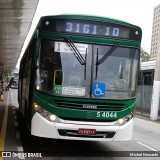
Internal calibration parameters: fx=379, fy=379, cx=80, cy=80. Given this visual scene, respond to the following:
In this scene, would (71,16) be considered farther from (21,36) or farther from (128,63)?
(21,36)

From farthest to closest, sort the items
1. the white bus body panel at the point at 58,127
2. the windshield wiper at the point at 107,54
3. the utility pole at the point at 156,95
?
1. the utility pole at the point at 156,95
2. the windshield wiper at the point at 107,54
3. the white bus body panel at the point at 58,127

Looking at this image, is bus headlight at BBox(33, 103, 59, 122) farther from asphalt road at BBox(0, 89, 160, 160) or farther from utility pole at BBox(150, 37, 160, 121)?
utility pole at BBox(150, 37, 160, 121)

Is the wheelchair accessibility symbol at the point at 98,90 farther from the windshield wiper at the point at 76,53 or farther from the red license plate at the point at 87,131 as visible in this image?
the red license plate at the point at 87,131

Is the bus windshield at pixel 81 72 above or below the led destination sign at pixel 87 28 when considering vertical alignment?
below

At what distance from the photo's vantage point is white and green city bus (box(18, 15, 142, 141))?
796cm

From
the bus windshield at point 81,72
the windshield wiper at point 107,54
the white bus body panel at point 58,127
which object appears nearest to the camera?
the white bus body panel at point 58,127

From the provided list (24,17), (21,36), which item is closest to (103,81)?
(24,17)

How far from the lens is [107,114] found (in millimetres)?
8125

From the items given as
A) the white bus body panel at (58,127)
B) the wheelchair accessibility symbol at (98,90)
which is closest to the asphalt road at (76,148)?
the white bus body panel at (58,127)

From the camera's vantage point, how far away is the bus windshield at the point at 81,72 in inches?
316

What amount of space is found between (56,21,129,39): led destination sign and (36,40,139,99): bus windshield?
30 cm

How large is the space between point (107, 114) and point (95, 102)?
382 mm

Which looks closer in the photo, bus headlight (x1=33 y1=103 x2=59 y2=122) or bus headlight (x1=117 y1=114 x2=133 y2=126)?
bus headlight (x1=33 y1=103 x2=59 y2=122)

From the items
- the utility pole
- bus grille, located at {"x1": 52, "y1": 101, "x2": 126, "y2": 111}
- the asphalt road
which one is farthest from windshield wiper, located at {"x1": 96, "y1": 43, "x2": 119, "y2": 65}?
the utility pole
